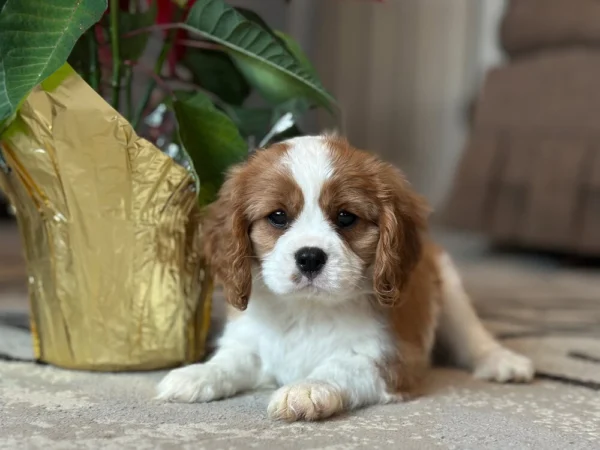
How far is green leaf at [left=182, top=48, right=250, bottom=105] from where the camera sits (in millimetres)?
1538

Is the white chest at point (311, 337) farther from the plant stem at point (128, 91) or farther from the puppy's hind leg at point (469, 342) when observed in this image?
the plant stem at point (128, 91)

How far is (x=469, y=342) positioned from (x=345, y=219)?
47 cm

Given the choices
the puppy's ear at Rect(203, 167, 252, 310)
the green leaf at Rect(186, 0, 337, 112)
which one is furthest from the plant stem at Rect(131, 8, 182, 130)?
the puppy's ear at Rect(203, 167, 252, 310)

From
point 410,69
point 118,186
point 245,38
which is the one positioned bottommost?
point 118,186

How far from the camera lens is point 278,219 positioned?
3.98ft

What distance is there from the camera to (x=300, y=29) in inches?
153

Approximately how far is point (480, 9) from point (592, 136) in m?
1.61

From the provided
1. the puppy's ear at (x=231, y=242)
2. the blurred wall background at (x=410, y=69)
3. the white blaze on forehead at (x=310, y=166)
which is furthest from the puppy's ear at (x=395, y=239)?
the blurred wall background at (x=410, y=69)

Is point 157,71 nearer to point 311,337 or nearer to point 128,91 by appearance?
point 128,91

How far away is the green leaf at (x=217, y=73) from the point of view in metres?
1.54

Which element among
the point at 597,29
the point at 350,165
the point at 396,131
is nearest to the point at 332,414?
the point at 350,165

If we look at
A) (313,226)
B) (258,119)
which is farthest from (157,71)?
(313,226)

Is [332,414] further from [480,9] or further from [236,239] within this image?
[480,9]

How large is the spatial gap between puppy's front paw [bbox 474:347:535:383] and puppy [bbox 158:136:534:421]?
0.49ft
